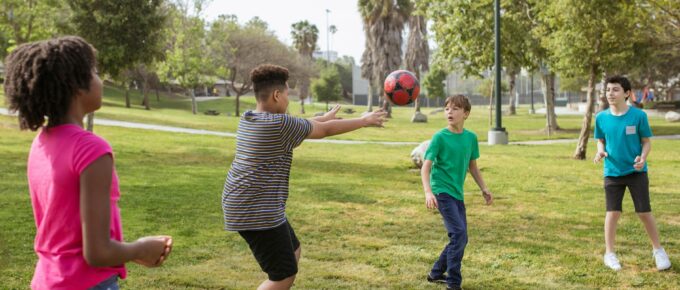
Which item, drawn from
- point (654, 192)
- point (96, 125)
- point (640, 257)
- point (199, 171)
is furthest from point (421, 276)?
point (96, 125)

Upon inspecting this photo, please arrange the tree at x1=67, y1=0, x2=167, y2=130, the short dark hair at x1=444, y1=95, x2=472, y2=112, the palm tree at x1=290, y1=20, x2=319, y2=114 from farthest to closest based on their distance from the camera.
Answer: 1. the palm tree at x1=290, y1=20, x2=319, y2=114
2. the tree at x1=67, y1=0, x2=167, y2=130
3. the short dark hair at x1=444, y1=95, x2=472, y2=112

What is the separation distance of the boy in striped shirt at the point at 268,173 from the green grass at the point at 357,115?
75.7 ft

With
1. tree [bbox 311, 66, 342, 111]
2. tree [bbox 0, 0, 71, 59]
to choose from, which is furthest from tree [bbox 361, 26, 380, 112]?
tree [bbox 0, 0, 71, 59]

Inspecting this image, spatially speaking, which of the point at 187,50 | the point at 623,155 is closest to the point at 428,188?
the point at 623,155

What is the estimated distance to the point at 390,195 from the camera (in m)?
11.5

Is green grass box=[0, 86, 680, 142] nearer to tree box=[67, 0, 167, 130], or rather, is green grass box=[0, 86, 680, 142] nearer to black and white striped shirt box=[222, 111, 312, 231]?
tree box=[67, 0, 167, 130]

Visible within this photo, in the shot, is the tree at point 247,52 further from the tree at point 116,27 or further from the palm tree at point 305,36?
the tree at point 116,27

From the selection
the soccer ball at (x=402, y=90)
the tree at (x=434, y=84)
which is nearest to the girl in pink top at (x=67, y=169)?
the soccer ball at (x=402, y=90)

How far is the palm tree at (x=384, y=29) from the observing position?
48.8 m

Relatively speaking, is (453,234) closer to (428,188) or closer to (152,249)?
(428,188)

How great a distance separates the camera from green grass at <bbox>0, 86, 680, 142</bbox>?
29.9m

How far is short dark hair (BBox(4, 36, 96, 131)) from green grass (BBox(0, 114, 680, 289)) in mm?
3759

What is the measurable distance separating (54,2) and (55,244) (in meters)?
18.1

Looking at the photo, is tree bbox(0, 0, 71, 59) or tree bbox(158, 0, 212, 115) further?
tree bbox(158, 0, 212, 115)
